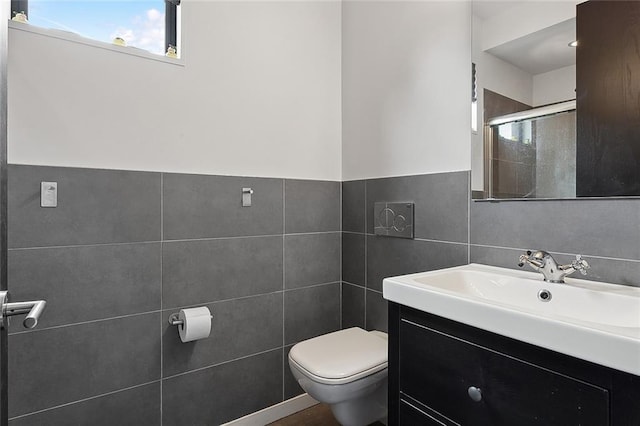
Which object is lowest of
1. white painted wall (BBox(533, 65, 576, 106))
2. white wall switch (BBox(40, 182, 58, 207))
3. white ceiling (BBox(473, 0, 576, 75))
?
white wall switch (BBox(40, 182, 58, 207))

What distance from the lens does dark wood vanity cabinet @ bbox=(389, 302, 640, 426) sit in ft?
2.39

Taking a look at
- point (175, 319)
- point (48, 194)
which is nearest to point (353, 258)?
point (175, 319)

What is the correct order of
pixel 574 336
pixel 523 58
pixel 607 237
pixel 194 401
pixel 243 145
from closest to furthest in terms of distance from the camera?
pixel 574 336 < pixel 607 237 < pixel 523 58 < pixel 194 401 < pixel 243 145

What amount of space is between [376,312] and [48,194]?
5.36ft

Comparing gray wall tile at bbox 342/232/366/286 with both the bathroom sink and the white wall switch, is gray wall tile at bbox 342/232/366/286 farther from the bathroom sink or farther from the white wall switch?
the white wall switch

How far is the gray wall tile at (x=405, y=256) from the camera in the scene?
5.13ft

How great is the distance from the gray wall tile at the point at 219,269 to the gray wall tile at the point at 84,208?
0.16 metres

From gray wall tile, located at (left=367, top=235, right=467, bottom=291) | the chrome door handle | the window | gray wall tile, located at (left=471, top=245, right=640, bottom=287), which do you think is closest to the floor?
gray wall tile, located at (left=367, top=235, right=467, bottom=291)

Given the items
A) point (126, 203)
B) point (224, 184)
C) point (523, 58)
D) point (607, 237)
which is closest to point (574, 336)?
point (607, 237)

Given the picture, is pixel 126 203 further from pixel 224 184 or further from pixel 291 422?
pixel 291 422

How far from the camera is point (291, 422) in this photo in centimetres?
191

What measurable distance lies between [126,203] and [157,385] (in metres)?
0.85

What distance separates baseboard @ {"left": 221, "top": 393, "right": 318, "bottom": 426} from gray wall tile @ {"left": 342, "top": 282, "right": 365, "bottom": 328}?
1.63ft

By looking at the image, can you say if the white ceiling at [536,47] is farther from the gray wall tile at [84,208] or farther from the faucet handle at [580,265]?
the gray wall tile at [84,208]
